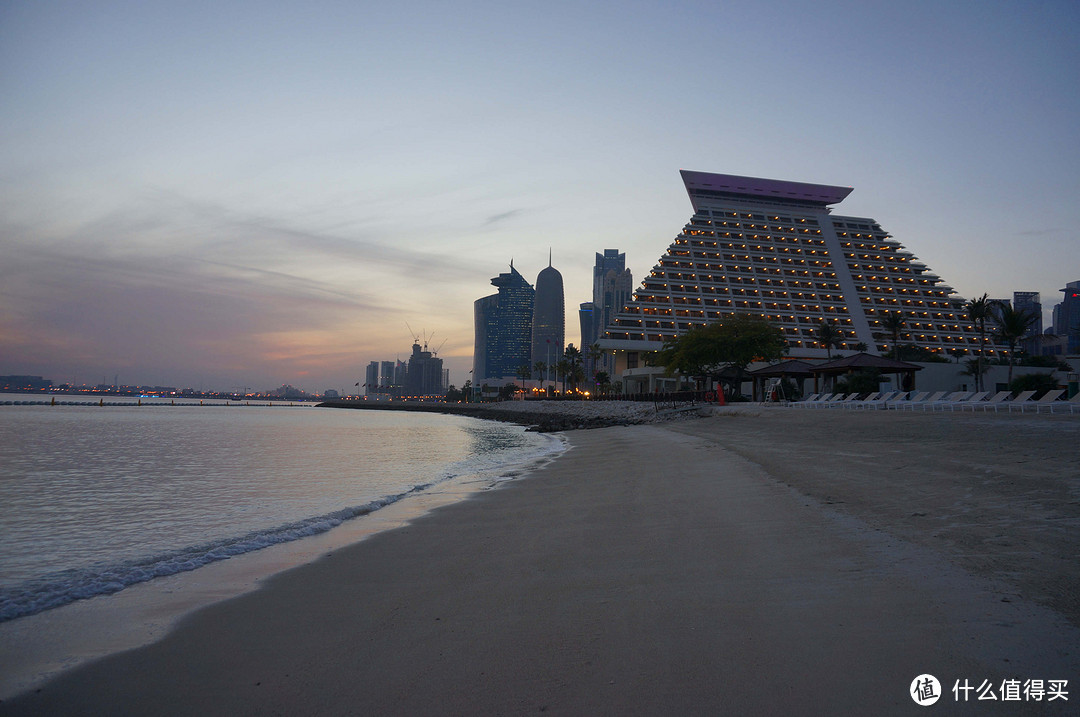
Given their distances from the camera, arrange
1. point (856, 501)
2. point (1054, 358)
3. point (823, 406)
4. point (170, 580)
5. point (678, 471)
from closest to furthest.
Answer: point (170, 580)
point (856, 501)
point (678, 471)
point (823, 406)
point (1054, 358)

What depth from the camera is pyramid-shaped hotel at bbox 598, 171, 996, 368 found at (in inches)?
4643

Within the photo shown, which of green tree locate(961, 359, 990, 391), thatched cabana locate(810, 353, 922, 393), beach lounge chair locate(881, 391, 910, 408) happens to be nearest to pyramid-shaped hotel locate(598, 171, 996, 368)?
green tree locate(961, 359, 990, 391)

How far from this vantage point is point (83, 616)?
5301mm

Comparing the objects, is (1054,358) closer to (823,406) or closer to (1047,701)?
(823,406)

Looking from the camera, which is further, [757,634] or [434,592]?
[434,592]

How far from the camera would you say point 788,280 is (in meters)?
130

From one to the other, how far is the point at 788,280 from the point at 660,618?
137m

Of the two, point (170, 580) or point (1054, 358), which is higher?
point (1054, 358)

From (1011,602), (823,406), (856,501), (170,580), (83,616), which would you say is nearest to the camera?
(1011,602)

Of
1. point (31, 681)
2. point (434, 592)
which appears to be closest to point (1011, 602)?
point (434, 592)

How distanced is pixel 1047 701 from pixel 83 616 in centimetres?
700

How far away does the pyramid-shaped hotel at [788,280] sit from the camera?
118m

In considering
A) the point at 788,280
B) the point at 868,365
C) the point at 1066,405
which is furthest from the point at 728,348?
the point at 788,280

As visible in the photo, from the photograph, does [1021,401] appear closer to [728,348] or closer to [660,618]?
[660,618]
